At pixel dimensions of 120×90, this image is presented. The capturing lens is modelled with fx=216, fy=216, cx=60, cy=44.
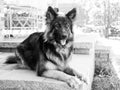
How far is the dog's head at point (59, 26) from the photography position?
277 cm

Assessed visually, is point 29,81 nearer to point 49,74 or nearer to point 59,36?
point 49,74

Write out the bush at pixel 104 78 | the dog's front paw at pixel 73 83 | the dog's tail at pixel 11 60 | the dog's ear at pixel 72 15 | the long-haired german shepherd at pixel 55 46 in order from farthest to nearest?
the bush at pixel 104 78 → the dog's tail at pixel 11 60 → the dog's ear at pixel 72 15 → the long-haired german shepherd at pixel 55 46 → the dog's front paw at pixel 73 83

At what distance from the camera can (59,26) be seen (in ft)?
9.13

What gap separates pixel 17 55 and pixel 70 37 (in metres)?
1.09

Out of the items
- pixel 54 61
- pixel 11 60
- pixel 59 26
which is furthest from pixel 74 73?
pixel 11 60

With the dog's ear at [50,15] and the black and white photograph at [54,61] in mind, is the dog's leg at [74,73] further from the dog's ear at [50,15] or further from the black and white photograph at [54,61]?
the dog's ear at [50,15]

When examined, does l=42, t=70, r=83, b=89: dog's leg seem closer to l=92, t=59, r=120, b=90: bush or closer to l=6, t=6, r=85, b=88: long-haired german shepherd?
l=6, t=6, r=85, b=88: long-haired german shepherd

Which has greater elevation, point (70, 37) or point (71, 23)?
point (71, 23)

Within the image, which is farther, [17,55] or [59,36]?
[17,55]

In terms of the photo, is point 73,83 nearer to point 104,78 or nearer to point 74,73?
point 74,73

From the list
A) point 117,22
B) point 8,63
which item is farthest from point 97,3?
point 8,63

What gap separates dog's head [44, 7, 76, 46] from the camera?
2.77 m

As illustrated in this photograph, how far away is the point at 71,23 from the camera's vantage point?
293cm

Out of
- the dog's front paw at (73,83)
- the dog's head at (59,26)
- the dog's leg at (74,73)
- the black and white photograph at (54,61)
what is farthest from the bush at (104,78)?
the dog's front paw at (73,83)
